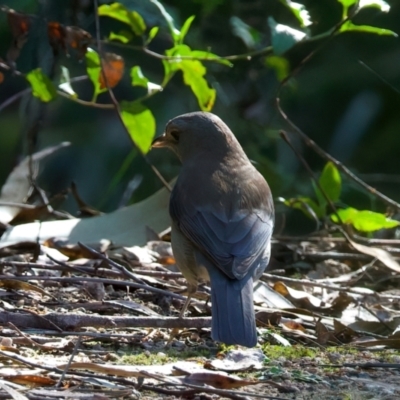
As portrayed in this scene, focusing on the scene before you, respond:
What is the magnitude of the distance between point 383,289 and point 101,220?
5.71 feet

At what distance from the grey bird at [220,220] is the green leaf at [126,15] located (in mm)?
620

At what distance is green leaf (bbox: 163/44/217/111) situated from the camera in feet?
18.2

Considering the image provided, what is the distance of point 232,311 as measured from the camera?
3.79 m

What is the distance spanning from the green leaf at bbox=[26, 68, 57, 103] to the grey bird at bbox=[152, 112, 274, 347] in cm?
68

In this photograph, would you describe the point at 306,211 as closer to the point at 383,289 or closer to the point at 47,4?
the point at 383,289

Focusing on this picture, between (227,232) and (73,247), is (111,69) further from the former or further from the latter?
(227,232)

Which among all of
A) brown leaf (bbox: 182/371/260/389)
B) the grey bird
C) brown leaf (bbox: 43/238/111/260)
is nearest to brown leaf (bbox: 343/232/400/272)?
the grey bird

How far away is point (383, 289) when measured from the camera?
5.56 metres

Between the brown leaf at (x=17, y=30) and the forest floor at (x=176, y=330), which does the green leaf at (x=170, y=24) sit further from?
the forest floor at (x=176, y=330)

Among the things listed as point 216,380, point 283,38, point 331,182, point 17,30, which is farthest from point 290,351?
point 17,30

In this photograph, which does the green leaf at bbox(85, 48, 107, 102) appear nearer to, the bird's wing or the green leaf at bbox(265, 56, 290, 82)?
the green leaf at bbox(265, 56, 290, 82)

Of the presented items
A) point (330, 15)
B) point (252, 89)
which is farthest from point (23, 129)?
point (330, 15)

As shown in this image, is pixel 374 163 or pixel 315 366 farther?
pixel 374 163

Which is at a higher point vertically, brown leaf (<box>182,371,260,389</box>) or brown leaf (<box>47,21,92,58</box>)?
brown leaf (<box>47,21,92,58</box>)
